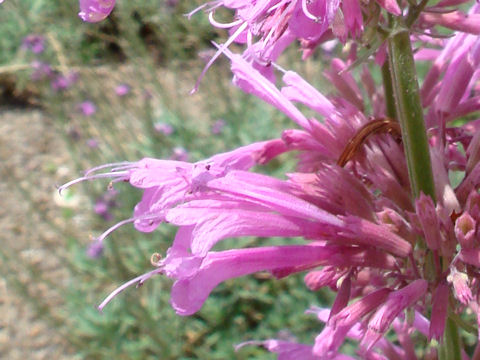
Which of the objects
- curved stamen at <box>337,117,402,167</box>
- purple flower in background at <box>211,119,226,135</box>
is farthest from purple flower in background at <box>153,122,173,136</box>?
curved stamen at <box>337,117,402,167</box>

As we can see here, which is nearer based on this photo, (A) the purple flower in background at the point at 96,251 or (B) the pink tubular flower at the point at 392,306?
(B) the pink tubular flower at the point at 392,306

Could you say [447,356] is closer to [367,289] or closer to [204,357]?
[367,289]

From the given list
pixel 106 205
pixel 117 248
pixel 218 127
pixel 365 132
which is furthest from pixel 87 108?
pixel 365 132

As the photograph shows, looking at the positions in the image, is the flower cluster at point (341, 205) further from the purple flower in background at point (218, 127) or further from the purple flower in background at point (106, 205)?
the purple flower in background at point (218, 127)

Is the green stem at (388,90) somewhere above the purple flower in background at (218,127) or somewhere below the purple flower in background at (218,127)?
above

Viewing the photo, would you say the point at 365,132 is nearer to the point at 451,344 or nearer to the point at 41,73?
the point at 451,344

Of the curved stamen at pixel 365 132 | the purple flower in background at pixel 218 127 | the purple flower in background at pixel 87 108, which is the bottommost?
the purple flower in background at pixel 87 108

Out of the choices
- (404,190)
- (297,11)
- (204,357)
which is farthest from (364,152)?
(204,357)

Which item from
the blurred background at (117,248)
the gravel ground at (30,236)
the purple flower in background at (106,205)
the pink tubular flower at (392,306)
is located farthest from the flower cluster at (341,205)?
the purple flower in background at (106,205)

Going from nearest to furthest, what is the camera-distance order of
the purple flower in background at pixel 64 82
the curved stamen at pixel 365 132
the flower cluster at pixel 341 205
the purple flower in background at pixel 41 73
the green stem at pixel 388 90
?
the flower cluster at pixel 341 205 → the curved stamen at pixel 365 132 → the green stem at pixel 388 90 → the purple flower in background at pixel 41 73 → the purple flower in background at pixel 64 82

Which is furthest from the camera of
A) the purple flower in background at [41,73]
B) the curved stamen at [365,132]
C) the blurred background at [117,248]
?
the purple flower in background at [41,73]
